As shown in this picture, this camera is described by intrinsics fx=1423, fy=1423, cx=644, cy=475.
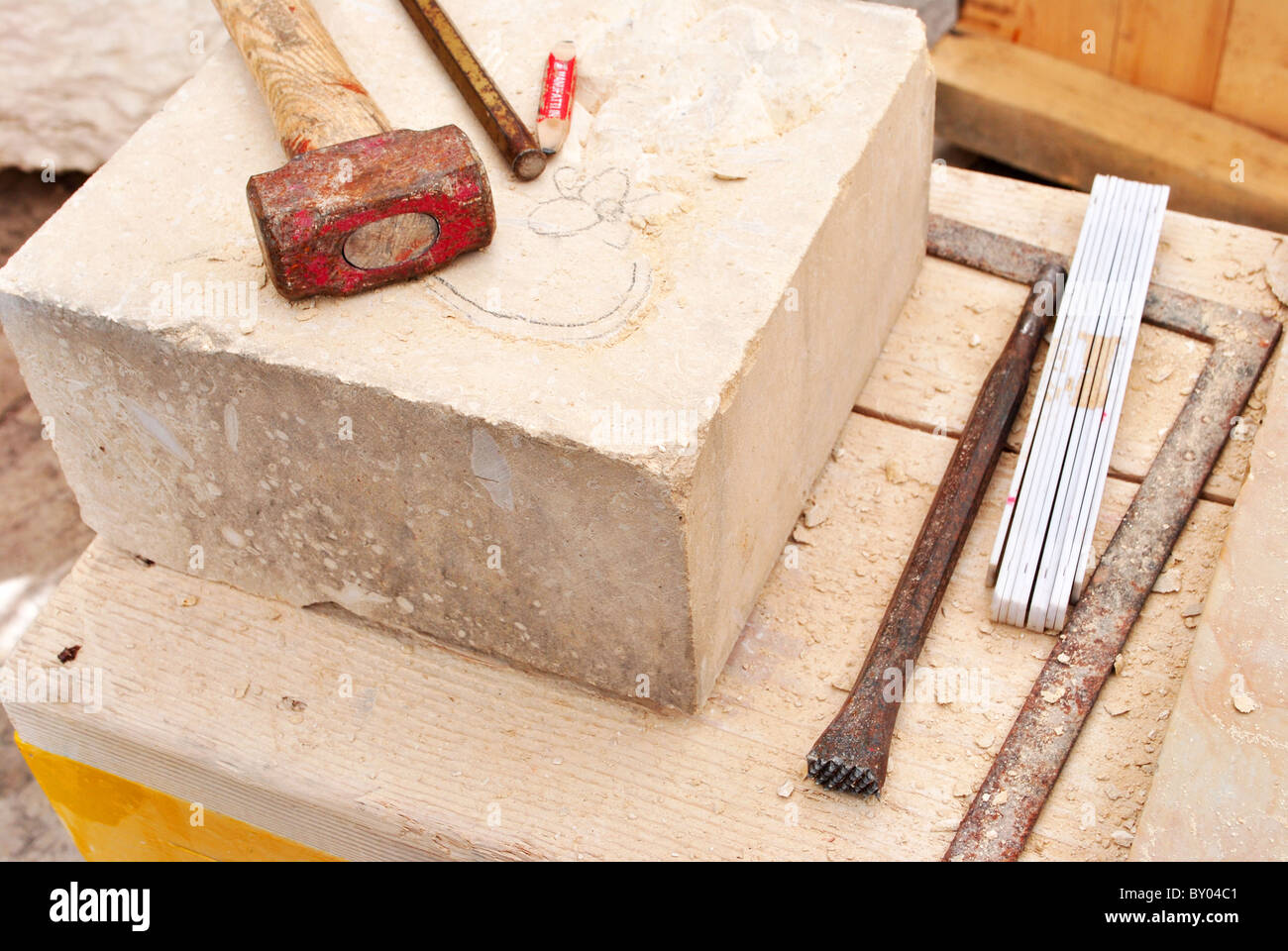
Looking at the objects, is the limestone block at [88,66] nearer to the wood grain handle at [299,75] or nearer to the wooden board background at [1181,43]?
the wood grain handle at [299,75]

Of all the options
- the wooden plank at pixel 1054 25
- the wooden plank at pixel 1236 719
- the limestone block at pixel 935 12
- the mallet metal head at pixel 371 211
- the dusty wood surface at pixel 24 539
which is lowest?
the dusty wood surface at pixel 24 539

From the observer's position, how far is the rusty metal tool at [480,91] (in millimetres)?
1854

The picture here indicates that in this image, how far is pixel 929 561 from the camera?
1911mm

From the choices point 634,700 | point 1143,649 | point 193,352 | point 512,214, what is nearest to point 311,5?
point 512,214

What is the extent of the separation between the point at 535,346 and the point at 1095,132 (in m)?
1.85

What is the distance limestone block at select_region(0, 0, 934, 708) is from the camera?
163 centimetres

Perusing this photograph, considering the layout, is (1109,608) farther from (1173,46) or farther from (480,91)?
(1173,46)

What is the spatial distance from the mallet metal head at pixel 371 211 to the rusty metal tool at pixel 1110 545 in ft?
3.00

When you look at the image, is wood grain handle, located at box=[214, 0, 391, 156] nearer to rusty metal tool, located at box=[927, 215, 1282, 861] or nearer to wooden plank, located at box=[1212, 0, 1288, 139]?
rusty metal tool, located at box=[927, 215, 1282, 861]

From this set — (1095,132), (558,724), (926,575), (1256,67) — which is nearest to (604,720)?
(558,724)

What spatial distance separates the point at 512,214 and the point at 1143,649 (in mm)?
993

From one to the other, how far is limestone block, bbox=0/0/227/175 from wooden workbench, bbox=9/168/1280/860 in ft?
6.11

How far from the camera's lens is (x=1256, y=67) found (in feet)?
9.43

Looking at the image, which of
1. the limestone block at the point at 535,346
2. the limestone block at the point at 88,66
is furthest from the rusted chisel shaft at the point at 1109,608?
the limestone block at the point at 88,66
